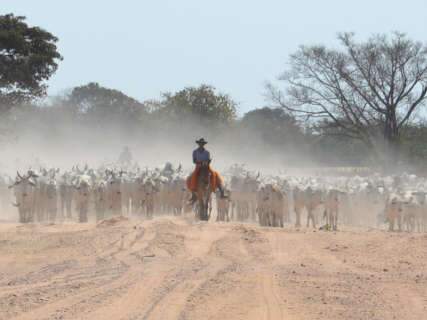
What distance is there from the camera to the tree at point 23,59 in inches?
1572

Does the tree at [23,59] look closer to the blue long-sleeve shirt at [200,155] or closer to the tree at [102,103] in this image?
the blue long-sleeve shirt at [200,155]

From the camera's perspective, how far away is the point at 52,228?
2094cm

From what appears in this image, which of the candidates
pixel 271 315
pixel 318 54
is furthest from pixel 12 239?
pixel 318 54

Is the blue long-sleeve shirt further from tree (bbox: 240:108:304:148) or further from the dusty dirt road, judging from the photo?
tree (bbox: 240:108:304:148)

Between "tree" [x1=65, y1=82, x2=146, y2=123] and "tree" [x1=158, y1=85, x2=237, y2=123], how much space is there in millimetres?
17972

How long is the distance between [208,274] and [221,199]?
15.9m

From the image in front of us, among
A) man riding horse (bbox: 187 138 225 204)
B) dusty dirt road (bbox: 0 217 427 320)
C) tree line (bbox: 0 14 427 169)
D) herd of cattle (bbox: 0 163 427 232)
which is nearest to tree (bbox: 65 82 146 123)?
tree line (bbox: 0 14 427 169)

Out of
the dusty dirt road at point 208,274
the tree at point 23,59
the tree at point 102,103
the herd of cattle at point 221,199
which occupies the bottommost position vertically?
the dusty dirt road at point 208,274

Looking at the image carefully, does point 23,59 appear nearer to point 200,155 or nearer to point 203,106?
point 200,155

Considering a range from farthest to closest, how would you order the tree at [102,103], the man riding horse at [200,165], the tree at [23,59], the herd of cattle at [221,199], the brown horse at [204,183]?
the tree at [102,103] < the tree at [23,59] < the herd of cattle at [221,199] < the brown horse at [204,183] < the man riding horse at [200,165]

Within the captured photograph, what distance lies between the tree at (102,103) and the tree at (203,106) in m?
18.0

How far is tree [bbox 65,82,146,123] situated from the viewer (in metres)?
95.6

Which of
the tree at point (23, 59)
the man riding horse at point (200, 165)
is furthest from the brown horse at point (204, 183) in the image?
the tree at point (23, 59)

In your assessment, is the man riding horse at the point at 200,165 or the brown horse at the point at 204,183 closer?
the man riding horse at the point at 200,165
